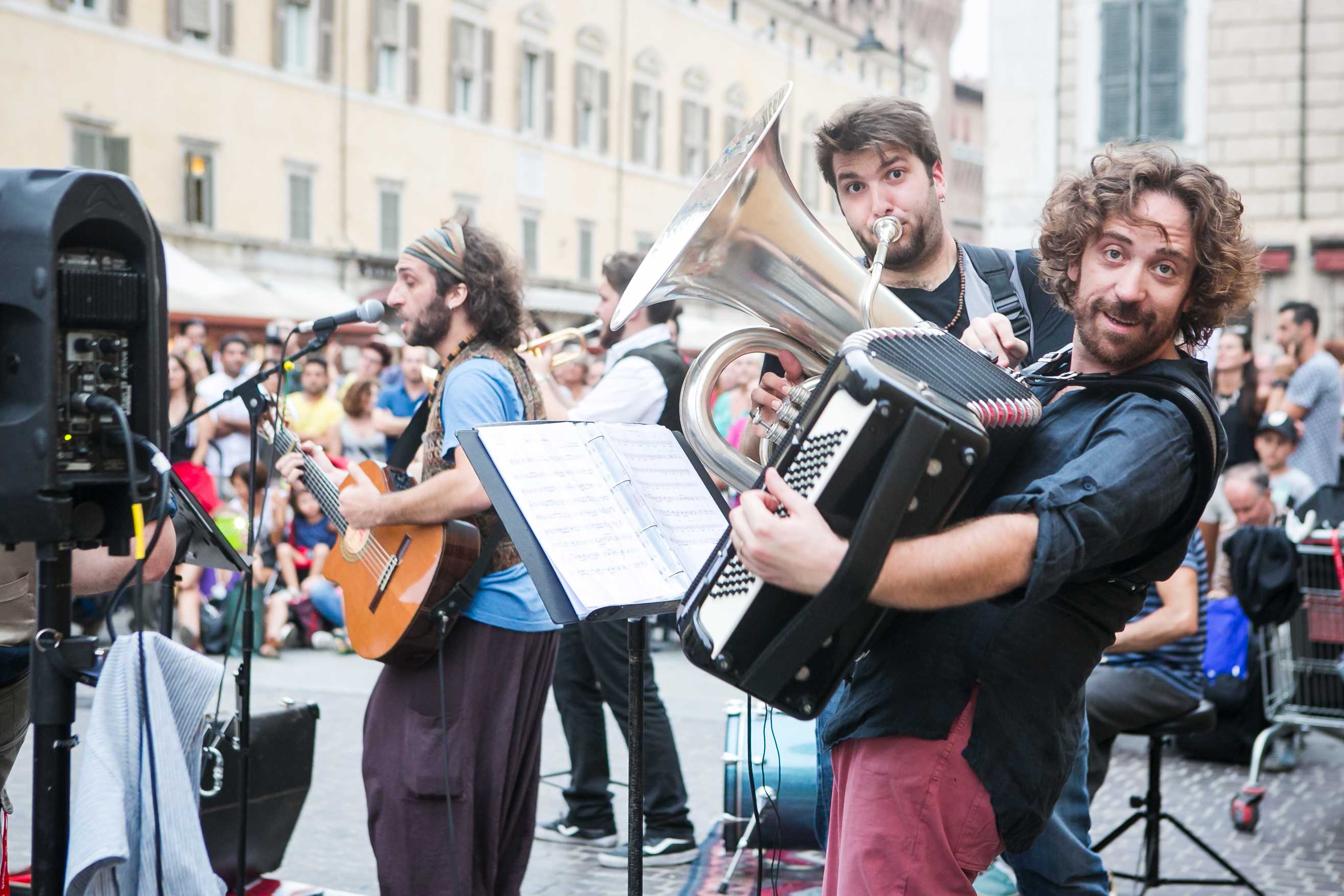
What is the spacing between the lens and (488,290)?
13.1 ft

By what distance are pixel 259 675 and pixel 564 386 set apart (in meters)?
3.18

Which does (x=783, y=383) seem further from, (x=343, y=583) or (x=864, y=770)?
(x=343, y=583)

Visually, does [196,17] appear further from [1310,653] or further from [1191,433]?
[1191,433]

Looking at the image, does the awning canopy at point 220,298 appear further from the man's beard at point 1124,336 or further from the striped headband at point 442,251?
the man's beard at point 1124,336

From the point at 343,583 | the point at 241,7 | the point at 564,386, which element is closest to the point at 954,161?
the point at 241,7

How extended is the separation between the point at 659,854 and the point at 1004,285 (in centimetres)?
273

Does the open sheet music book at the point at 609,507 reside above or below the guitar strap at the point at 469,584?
above

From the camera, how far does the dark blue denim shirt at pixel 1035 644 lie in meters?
2.23

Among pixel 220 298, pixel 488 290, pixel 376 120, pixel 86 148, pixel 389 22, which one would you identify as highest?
pixel 389 22

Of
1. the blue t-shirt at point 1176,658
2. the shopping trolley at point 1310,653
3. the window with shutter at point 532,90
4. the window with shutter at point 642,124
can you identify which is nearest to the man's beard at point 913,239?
the blue t-shirt at point 1176,658

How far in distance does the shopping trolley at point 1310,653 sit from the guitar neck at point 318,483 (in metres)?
4.05

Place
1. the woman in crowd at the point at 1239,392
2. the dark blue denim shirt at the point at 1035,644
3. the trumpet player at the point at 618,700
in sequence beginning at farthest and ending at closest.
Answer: the woman in crowd at the point at 1239,392 → the trumpet player at the point at 618,700 → the dark blue denim shirt at the point at 1035,644

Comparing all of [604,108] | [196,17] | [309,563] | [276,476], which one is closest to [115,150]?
[196,17]

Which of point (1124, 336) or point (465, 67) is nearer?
point (1124, 336)
